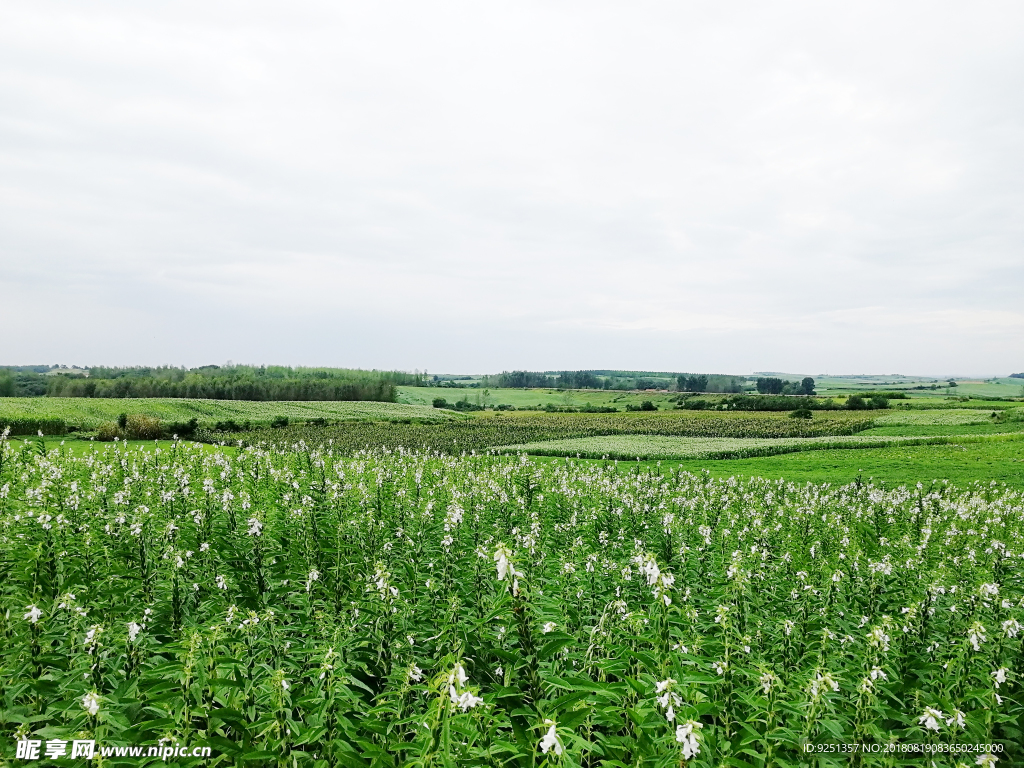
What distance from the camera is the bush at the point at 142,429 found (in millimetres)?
39531

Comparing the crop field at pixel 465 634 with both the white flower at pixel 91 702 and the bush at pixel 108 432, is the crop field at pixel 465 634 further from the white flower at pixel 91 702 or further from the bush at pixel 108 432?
the bush at pixel 108 432

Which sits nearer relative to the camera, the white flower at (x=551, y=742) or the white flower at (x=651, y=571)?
the white flower at (x=551, y=742)

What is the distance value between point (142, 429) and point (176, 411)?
27128mm

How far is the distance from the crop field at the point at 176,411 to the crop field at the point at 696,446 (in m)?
33.7

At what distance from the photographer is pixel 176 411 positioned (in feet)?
210

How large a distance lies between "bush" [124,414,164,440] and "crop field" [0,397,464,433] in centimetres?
552

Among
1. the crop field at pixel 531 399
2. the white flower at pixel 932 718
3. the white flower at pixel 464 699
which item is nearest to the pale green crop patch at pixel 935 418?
the crop field at pixel 531 399

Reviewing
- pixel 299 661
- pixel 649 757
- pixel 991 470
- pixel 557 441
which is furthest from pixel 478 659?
pixel 557 441

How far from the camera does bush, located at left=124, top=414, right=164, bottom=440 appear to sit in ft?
130

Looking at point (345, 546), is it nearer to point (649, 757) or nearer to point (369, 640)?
point (369, 640)

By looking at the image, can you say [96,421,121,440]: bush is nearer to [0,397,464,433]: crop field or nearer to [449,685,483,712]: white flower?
[0,397,464,433]: crop field

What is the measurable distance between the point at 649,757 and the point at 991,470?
41726 mm

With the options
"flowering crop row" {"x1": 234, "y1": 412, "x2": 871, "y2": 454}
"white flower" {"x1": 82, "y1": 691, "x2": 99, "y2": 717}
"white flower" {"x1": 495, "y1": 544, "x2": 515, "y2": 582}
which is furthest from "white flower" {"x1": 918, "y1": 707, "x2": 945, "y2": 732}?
"flowering crop row" {"x1": 234, "y1": 412, "x2": 871, "y2": 454}

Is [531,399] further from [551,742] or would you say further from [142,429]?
[551,742]
